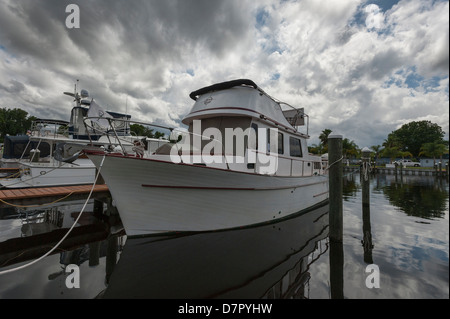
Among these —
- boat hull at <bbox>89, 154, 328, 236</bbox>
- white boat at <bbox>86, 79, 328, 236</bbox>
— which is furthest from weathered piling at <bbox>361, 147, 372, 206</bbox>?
boat hull at <bbox>89, 154, 328, 236</bbox>

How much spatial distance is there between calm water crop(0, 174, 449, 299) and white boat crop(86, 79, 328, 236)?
1.79 feet

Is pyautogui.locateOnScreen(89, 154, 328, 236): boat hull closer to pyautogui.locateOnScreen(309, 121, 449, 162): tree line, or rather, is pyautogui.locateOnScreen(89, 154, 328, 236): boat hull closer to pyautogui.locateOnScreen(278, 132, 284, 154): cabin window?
pyautogui.locateOnScreen(278, 132, 284, 154): cabin window

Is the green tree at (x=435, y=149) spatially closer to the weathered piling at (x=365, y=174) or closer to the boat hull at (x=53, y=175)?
the weathered piling at (x=365, y=174)

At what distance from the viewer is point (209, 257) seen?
4312 mm

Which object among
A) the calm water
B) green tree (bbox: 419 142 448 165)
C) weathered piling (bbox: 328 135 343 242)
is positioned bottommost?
the calm water

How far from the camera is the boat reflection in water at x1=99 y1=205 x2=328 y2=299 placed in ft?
10.8

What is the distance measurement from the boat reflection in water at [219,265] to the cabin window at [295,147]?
3.14 m

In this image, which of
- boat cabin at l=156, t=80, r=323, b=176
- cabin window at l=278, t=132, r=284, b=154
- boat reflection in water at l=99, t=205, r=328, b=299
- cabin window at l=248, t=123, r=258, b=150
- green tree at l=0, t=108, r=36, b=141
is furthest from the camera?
green tree at l=0, t=108, r=36, b=141

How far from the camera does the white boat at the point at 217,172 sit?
4648 mm

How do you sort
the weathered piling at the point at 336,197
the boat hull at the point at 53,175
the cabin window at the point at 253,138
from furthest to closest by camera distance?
the boat hull at the point at 53,175 < the cabin window at the point at 253,138 < the weathered piling at the point at 336,197

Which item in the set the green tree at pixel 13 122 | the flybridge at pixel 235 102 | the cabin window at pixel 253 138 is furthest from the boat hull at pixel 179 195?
the green tree at pixel 13 122

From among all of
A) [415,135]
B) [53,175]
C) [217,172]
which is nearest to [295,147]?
[217,172]
